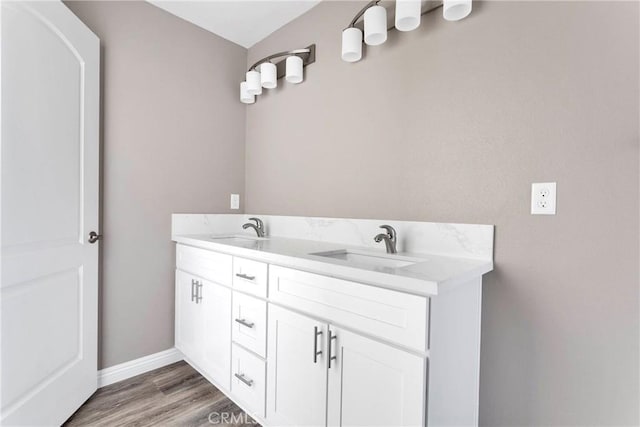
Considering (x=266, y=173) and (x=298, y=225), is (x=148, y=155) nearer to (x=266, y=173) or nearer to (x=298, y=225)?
(x=266, y=173)

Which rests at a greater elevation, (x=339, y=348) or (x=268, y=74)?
(x=268, y=74)

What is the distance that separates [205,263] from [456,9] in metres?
1.70

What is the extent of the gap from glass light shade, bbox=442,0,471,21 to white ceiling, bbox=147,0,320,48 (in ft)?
3.06

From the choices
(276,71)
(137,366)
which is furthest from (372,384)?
(276,71)

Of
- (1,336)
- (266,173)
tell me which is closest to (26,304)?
(1,336)

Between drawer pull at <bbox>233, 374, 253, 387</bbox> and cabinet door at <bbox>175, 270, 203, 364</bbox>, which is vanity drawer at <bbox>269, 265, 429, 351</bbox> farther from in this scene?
cabinet door at <bbox>175, 270, 203, 364</bbox>

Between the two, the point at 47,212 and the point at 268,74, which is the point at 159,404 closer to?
the point at 47,212

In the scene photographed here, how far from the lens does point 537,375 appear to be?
3.86 ft

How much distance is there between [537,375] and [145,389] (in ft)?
6.37

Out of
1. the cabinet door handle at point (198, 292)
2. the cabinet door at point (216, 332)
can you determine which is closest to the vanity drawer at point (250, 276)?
the cabinet door at point (216, 332)

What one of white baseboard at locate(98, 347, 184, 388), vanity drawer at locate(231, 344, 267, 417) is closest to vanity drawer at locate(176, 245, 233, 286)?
vanity drawer at locate(231, 344, 267, 417)

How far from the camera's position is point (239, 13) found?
2055mm

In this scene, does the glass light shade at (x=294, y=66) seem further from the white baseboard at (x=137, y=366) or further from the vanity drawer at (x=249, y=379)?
the white baseboard at (x=137, y=366)

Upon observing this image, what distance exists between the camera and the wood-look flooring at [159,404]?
156 centimetres
